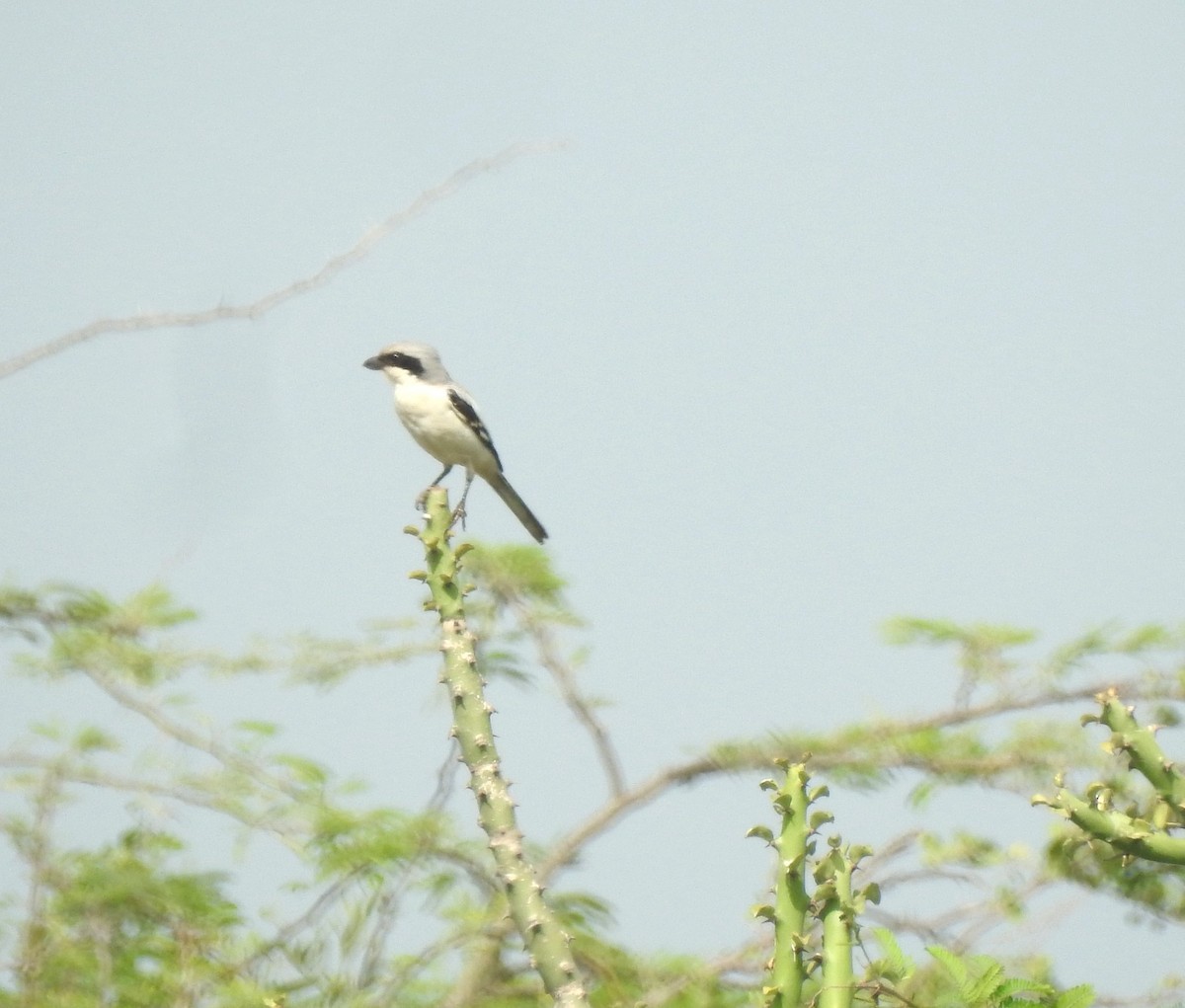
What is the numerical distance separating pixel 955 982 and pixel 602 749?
6719mm

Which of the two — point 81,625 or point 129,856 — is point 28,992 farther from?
point 81,625

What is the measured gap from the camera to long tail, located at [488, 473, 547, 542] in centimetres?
820

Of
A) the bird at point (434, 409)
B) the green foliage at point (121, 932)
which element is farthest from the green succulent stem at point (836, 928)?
the bird at point (434, 409)

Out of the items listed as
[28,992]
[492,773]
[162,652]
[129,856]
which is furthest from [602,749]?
[492,773]

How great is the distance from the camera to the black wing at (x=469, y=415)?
7.59 m

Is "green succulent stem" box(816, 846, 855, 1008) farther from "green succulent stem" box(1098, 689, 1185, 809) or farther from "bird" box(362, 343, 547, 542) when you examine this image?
"bird" box(362, 343, 547, 542)

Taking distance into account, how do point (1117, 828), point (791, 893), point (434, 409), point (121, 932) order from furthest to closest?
1. point (434, 409)
2. point (121, 932)
3. point (791, 893)
4. point (1117, 828)

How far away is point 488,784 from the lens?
2662 millimetres

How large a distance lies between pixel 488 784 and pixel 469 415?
5096mm

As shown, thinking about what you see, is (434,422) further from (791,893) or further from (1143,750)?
(1143,750)

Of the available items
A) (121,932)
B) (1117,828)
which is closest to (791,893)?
(1117,828)

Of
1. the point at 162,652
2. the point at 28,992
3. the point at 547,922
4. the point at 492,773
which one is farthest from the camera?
→ the point at 162,652

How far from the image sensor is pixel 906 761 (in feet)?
24.9

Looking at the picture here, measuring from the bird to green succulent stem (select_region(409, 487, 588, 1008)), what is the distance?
423 centimetres
